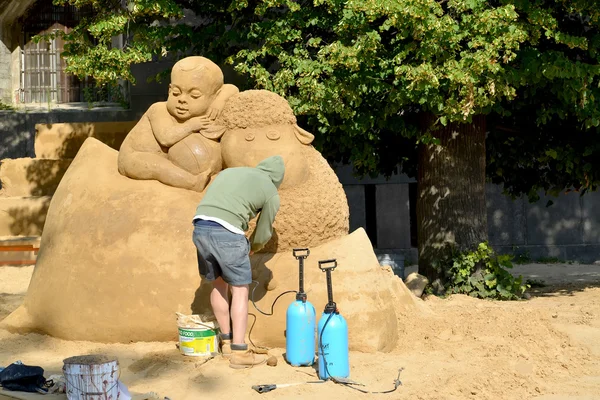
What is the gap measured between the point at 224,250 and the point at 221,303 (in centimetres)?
45

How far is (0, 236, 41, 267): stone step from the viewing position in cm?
1056

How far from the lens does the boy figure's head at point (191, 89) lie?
656cm

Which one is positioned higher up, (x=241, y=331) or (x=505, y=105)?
(x=505, y=105)

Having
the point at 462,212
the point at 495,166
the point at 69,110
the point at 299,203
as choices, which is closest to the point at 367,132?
the point at 462,212

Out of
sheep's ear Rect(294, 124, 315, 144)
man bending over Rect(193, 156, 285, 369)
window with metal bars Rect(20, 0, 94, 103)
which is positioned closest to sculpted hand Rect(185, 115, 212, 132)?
sheep's ear Rect(294, 124, 315, 144)

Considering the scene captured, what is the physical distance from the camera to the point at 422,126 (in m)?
9.75

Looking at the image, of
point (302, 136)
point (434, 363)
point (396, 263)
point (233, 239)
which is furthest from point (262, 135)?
point (396, 263)

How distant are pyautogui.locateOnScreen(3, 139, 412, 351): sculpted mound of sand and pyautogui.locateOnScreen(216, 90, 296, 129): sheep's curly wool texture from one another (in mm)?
604

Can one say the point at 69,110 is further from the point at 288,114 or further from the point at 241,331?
the point at 241,331

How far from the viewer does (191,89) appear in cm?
657

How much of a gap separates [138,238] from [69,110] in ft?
30.2

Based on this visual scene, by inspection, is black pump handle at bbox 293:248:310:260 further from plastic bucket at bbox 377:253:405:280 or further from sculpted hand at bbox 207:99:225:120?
plastic bucket at bbox 377:253:405:280

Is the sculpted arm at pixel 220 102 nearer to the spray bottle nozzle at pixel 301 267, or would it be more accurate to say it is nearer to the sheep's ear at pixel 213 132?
the sheep's ear at pixel 213 132

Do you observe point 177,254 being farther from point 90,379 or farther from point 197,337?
point 90,379
